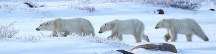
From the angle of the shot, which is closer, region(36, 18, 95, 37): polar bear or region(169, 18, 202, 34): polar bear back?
region(36, 18, 95, 37): polar bear

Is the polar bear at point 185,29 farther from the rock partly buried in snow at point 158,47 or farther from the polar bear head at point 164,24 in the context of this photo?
the rock partly buried in snow at point 158,47

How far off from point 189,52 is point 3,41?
3171 millimetres

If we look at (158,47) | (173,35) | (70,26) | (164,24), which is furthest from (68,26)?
(158,47)

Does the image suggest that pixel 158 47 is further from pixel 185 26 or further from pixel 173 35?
pixel 185 26

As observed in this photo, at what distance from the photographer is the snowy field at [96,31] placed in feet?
19.9

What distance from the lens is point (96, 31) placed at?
13.8m

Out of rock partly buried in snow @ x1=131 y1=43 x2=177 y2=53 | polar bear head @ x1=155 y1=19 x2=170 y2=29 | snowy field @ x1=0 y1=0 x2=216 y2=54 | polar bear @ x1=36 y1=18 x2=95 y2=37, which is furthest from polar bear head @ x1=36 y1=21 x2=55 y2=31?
rock partly buried in snow @ x1=131 y1=43 x2=177 y2=53

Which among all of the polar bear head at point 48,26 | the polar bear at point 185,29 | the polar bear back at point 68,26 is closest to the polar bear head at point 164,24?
the polar bear at point 185,29

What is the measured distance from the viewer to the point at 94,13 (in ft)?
72.7

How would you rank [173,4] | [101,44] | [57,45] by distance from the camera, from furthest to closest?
[173,4], [101,44], [57,45]

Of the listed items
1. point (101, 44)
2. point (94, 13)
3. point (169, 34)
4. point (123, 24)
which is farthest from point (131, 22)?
point (94, 13)

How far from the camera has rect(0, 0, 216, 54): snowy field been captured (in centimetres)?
Result: 606

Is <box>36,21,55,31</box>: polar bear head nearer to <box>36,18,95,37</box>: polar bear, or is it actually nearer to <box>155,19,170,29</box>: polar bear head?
<box>36,18,95,37</box>: polar bear

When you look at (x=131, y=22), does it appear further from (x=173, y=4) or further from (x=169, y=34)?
(x=173, y=4)
